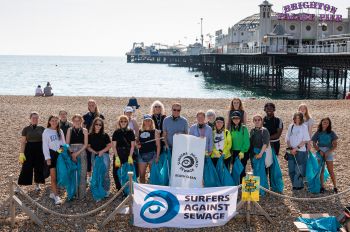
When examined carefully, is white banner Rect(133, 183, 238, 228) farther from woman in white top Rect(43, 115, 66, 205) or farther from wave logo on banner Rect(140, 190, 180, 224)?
woman in white top Rect(43, 115, 66, 205)

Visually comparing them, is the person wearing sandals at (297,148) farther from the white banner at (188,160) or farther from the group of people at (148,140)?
the white banner at (188,160)

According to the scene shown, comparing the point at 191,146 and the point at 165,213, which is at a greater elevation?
the point at 191,146

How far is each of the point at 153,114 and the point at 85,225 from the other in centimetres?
266

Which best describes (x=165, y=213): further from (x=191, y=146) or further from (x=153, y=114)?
(x=153, y=114)

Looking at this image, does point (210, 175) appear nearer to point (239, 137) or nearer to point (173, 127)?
point (239, 137)

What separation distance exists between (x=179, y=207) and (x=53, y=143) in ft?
8.95

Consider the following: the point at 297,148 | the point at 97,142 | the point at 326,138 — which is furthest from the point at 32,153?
the point at 326,138

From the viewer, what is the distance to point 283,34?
177 feet

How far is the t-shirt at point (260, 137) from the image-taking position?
8.35 metres

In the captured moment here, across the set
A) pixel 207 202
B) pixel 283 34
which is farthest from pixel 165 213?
pixel 283 34

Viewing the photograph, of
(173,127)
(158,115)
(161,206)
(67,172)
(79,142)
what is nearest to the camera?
(161,206)

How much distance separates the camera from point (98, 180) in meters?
8.38

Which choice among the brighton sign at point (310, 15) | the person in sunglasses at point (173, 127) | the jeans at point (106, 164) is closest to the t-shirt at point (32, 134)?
the jeans at point (106, 164)

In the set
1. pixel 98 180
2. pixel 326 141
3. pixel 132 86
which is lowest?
pixel 132 86
